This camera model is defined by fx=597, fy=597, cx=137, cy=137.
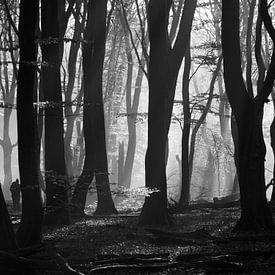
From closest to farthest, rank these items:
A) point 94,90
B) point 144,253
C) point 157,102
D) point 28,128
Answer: point 144,253, point 28,128, point 157,102, point 94,90

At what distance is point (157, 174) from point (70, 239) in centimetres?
443

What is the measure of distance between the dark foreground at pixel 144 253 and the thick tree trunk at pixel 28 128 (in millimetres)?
487

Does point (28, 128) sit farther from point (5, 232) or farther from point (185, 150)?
point (185, 150)

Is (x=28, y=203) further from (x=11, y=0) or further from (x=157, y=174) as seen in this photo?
(x=11, y=0)

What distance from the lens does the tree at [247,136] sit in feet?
43.9

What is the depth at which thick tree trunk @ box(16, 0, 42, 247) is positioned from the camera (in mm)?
10766

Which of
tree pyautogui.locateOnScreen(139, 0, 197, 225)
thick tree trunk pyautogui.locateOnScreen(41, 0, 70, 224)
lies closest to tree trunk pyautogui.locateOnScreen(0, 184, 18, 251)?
thick tree trunk pyautogui.locateOnScreen(41, 0, 70, 224)

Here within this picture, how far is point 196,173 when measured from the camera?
52.2 meters

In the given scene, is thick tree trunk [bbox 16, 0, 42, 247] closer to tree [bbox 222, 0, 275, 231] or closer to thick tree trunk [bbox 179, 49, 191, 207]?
tree [bbox 222, 0, 275, 231]

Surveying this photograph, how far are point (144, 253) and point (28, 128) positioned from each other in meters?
3.13

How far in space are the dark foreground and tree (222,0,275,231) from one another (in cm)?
92

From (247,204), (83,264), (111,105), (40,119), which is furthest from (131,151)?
(83,264)

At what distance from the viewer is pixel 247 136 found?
13.6m

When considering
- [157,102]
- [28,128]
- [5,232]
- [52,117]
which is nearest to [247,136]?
[157,102]
